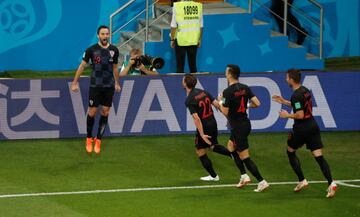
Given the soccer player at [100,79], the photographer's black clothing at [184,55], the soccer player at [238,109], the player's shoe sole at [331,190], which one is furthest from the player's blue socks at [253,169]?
the photographer's black clothing at [184,55]

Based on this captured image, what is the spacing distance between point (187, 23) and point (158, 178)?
6.39m

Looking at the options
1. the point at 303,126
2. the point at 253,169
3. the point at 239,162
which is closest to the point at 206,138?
the point at 239,162

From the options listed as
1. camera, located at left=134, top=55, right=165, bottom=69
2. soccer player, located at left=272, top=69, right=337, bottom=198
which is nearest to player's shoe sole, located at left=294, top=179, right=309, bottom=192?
soccer player, located at left=272, top=69, right=337, bottom=198

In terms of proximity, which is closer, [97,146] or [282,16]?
[97,146]

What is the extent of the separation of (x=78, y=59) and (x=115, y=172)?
33.0 ft

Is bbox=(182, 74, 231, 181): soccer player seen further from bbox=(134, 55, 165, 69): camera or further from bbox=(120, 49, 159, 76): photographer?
bbox=(134, 55, 165, 69): camera

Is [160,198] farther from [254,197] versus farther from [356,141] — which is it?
[356,141]

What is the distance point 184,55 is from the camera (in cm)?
2125

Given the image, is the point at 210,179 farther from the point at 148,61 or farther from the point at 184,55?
the point at 184,55

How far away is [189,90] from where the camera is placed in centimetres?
1480

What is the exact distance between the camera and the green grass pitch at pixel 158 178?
13281 mm

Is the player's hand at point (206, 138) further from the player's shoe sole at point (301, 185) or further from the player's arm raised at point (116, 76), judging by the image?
the player's arm raised at point (116, 76)

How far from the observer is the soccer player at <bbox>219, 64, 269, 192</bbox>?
559 inches

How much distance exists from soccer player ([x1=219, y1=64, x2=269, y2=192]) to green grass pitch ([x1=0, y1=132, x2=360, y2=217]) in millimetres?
443
